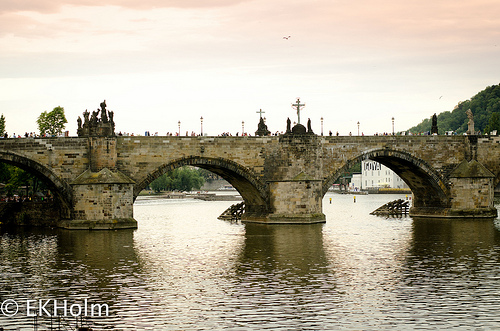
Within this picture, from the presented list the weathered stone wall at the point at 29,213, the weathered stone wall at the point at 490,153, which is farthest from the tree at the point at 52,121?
the weathered stone wall at the point at 490,153

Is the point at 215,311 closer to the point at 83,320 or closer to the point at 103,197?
the point at 83,320

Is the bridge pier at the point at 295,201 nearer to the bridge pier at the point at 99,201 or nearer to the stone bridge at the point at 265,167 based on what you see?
the stone bridge at the point at 265,167

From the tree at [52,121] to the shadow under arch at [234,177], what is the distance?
19945mm

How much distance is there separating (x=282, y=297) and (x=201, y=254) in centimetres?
1323

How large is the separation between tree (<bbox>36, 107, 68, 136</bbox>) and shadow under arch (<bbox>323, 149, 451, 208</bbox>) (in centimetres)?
2820

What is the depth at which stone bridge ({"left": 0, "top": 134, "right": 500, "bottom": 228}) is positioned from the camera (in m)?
48.4

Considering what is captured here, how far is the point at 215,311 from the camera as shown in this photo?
22344mm

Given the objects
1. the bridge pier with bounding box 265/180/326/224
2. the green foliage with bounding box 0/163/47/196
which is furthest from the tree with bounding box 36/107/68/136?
the bridge pier with bounding box 265/180/326/224

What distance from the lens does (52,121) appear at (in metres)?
68.2

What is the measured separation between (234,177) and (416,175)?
17.6m

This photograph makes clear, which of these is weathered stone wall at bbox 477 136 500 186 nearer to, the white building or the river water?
the river water

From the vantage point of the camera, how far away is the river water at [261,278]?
69.6 ft

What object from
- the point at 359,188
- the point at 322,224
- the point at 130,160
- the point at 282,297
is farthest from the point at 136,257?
the point at 359,188

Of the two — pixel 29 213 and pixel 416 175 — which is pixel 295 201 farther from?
pixel 29 213
